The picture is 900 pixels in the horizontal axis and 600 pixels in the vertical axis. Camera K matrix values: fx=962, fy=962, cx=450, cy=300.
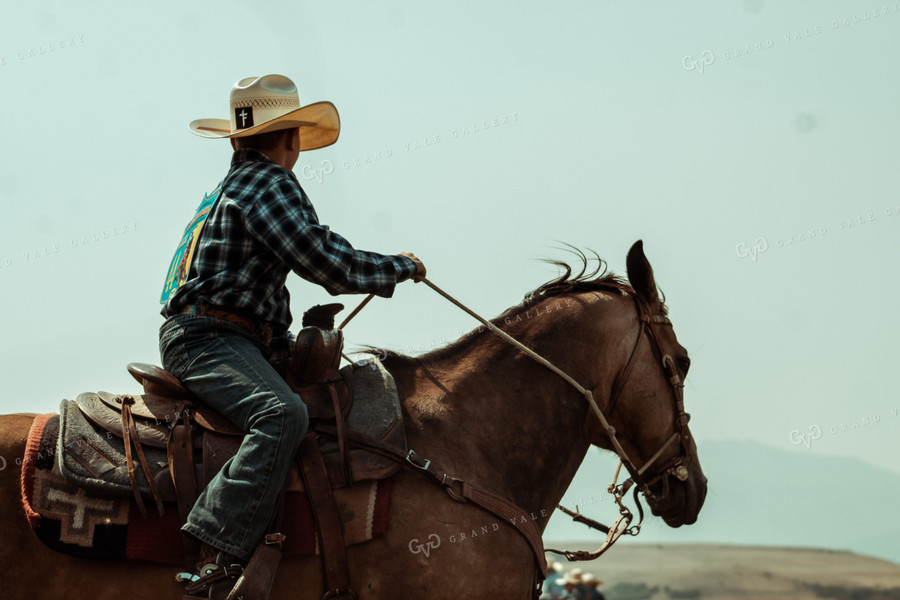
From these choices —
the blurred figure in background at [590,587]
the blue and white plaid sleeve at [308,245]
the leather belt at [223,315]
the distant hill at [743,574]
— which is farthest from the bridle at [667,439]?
the distant hill at [743,574]

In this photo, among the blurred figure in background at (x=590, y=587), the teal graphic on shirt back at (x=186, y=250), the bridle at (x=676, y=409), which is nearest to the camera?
the teal graphic on shirt back at (x=186, y=250)

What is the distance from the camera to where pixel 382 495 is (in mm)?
5195

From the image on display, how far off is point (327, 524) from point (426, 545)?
54 cm

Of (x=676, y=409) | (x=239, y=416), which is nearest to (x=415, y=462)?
(x=239, y=416)

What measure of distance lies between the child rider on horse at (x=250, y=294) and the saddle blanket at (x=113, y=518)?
7.3 inches

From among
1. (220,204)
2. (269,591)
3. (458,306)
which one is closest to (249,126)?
(220,204)

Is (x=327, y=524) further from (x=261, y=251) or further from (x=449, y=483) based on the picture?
(x=261, y=251)

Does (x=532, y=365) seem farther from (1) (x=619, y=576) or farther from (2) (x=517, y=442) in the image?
(1) (x=619, y=576)

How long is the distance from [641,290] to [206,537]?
3.22 m

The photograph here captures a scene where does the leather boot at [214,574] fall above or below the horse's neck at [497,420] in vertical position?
below

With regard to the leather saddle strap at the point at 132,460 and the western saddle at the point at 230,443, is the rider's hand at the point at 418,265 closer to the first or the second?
the western saddle at the point at 230,443

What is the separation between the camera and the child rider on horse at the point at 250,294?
4.91m

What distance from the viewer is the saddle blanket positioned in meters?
4.86

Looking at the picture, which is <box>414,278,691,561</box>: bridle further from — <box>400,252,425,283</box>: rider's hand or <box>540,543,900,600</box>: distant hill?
<box>540,543,900,600</box>: distant hill
